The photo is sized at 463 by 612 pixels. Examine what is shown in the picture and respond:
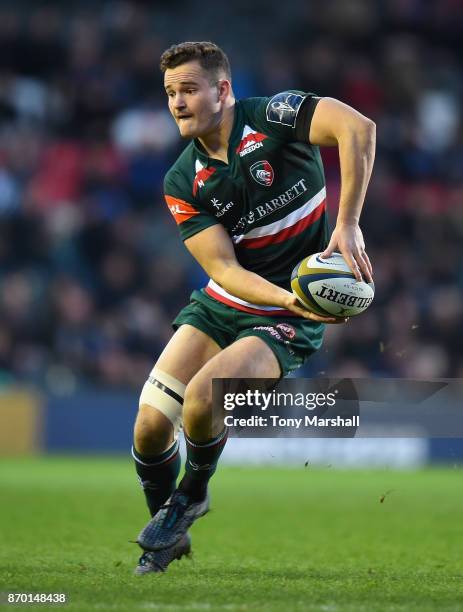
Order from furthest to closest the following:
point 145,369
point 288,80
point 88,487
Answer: point 288,80, point 145,369, point 88,487

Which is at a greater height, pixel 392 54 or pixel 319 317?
pixel 392 54

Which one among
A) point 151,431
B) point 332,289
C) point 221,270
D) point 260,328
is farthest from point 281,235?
point 151,431

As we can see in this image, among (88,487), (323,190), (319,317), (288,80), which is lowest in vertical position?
(88,487)

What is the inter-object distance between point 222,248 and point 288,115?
65cm

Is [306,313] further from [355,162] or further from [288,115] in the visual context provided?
[288,115]

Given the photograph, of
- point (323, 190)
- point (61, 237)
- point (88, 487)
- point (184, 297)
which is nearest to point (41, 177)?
point (61, 237)

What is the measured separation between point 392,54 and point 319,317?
1254 cm

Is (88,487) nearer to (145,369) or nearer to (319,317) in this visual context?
(145,369)

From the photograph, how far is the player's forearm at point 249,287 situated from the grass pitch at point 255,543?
93 centimetres

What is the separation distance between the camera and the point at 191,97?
5297 mm

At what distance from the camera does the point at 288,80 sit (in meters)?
15.7

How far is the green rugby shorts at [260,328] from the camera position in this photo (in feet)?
17.4

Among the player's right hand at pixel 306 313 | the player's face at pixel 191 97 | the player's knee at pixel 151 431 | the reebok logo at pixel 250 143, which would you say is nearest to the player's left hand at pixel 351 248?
the player's right hand at pixel 306 313

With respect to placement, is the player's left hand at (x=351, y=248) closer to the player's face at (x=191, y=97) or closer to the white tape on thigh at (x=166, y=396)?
the player's face at (x=191, y=97)
